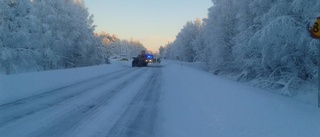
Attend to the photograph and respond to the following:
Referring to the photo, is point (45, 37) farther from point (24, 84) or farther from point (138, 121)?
point (138, 121)

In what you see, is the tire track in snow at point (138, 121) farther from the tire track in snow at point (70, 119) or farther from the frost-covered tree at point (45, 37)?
the frost-covered tree at point (45, 37)

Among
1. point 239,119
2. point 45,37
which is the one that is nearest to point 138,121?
point 239,119

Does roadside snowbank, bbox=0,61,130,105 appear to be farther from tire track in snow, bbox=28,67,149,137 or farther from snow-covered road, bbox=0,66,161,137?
tire track in snow, bbox=28,67,149,137

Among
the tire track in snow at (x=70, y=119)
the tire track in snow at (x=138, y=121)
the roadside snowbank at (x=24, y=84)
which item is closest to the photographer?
the tire track in snow at (x=70, y=119)

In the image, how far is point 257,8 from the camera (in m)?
24.9

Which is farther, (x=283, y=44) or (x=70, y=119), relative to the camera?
(x=283, y=44)

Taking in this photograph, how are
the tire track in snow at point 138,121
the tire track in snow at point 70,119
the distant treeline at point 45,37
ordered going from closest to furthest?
the tire track in snow at point 70,119, the tire track in snow at point 138,121, the distant treeline at point 45,37

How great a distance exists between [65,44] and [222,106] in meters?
38.9

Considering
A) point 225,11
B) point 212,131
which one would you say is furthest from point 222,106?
point 225,11

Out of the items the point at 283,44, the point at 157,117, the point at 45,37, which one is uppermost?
the point at 45,37

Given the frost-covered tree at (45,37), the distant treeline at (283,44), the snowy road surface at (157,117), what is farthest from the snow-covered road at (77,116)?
the frost-covered tree at (45,37)

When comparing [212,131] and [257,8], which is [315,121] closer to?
[212,131]

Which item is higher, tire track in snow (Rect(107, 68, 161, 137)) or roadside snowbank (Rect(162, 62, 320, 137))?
roadside snowbank (Rect(162, 62, 320, 137))

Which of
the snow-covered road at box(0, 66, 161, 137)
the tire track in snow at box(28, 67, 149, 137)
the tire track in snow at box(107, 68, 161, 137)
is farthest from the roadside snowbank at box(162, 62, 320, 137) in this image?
the tire track in snow at box(28, 67, 149, 137)
